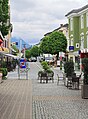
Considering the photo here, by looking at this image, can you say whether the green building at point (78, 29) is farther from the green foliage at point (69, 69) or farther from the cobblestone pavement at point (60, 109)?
the cobblestone pavement at point (60, 109)

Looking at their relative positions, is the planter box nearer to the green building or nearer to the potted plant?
the potted plant

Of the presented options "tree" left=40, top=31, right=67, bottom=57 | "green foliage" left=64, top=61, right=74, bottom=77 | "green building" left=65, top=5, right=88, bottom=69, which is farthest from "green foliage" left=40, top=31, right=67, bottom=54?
"green foliage" left=64, top=61, right=74, bottom=77

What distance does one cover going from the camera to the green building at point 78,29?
51.5 m

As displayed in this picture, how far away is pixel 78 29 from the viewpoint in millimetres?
56219

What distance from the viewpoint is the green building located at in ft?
169

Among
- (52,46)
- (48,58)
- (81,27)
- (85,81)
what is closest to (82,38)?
(81,27)

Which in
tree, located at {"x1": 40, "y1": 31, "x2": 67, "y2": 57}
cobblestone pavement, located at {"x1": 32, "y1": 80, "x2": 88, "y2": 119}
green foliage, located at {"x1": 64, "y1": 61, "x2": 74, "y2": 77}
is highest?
tree, located at {"x1": 40, "y1": 31, "x2": 67, "y2": 57}

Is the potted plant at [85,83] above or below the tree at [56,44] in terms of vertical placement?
below

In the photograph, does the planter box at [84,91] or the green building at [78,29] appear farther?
the green building at [78,29]

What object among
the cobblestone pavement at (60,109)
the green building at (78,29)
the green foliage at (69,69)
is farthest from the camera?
the green building at (78,29)

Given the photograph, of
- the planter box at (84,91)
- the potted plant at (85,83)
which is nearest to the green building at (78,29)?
the potted plant at (85,83)

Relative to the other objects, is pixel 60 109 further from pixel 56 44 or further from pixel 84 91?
pixel 56 44

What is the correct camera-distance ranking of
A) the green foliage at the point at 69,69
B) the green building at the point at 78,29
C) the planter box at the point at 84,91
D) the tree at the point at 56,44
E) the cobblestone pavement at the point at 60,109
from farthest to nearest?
the tree at the point at 56,44, the green building at the point at 78,29, the green foliage at the point at 69,69, the planter box at the point at 84,91, the cobblestone pavement at the point at 60,109

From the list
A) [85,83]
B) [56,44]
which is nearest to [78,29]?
[56,44]
